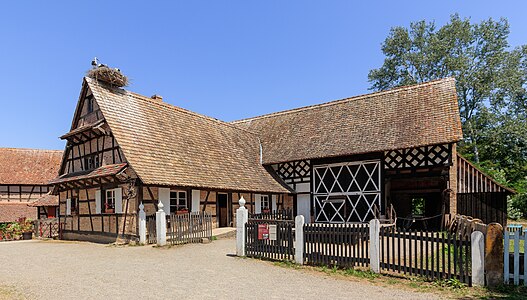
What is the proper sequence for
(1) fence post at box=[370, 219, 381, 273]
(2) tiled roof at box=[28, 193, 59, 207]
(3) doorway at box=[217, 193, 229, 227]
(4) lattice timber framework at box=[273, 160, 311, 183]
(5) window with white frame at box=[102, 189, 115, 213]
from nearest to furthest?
(1) fence post at box=[370, 219, 381, 273] < (5) window with white frame at box=[102, 189, 115, 213] < (3) doorway at box=[217, 193, 229, 227] < (4) lattice timber framework at box=[273, 160, 311, 183] < (2) tiled roof at box=[28, 193, 59, 207]

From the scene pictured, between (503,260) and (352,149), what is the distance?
12119 millimetres

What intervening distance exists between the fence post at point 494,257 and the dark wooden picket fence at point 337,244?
→ 8.19 feet

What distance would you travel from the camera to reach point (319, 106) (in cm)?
2512

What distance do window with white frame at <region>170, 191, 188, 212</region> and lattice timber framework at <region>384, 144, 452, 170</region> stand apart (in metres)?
9.84

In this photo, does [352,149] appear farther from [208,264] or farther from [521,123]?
[521,123]

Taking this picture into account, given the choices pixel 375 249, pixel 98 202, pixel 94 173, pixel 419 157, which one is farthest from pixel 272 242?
pixel 419 157

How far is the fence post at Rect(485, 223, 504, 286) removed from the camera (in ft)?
24.1

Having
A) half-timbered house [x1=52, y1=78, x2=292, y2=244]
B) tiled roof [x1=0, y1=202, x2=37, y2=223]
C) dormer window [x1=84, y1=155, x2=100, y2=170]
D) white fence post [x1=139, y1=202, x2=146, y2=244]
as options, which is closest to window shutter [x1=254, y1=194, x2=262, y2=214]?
half-timbered house [x1=52, y1=78, x2=292, y2=244]

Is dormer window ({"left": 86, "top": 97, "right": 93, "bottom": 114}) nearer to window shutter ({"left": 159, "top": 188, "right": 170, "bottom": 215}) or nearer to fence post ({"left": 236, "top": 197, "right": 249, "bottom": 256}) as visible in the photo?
window shutter ({"left": 159, "top": 188, "right": 170, "bottom": 215})

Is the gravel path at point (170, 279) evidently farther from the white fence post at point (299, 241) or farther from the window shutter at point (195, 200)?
the window shutter at point (195, 200)

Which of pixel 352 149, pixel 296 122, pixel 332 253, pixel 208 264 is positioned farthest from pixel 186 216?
pixel 296 122

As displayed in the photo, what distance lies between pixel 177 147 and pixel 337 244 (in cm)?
1105

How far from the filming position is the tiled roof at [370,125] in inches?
709

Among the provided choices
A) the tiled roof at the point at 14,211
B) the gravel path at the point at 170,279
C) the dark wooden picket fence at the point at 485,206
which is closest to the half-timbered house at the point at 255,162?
the dark wooden picket fence at the point at 485,206
